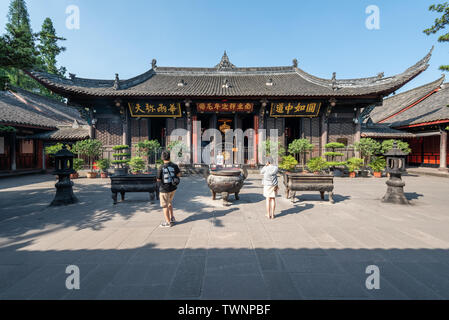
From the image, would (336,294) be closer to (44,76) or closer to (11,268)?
(11,268)

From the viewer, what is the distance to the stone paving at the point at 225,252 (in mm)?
1839

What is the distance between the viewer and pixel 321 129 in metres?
11.5

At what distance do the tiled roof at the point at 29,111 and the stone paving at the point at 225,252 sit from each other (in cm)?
1027

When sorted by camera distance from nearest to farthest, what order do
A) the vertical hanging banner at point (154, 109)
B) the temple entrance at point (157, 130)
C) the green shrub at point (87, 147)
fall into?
the green shrub at point (87, 147), the vertical hanging banner at point (154, 109), the temple entrance at point (157, 130)

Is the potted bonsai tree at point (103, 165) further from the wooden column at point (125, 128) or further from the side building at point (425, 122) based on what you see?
the side building at point (425, 122)

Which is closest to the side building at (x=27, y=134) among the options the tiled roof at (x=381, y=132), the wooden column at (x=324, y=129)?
the wooden column at (x=324, y=129)

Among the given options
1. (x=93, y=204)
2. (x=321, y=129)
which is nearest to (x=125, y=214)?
(x=93, y=204)

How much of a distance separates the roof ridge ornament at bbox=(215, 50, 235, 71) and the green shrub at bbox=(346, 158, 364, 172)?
36.1 feet

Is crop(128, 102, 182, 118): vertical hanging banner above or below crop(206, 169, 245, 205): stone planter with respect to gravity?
above

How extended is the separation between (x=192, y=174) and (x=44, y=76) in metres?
9.14

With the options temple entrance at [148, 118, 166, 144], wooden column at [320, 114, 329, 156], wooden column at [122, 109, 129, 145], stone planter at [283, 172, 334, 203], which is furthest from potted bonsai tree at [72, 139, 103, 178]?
wooden column at [320, 114, 329, 156]

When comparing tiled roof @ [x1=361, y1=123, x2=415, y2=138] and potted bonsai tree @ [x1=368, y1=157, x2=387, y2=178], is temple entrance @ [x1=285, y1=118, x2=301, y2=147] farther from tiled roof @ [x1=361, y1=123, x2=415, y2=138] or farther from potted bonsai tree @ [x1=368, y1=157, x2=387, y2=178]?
potted bonsai tree @ [x1=368, y1=157, x2=387, y2=178]

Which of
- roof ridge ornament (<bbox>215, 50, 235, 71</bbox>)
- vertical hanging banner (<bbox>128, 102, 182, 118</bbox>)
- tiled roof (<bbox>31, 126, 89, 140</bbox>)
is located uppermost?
roof ridge ornament (<bbox>215, 50, 235, 71</bbox>)

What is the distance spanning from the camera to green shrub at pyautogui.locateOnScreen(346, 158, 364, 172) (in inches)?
376
